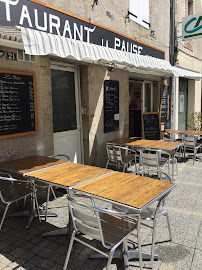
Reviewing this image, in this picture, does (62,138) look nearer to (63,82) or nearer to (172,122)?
(63,82)

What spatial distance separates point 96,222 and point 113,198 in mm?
319

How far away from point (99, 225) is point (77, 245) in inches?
46.6

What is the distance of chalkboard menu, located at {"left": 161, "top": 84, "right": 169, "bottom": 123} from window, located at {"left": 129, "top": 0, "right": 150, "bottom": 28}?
243cm

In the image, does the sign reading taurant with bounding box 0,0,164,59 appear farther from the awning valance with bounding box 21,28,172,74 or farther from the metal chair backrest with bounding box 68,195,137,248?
the metal chair backrest with bounding box 68,195,137,248

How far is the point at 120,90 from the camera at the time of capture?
23.7ft

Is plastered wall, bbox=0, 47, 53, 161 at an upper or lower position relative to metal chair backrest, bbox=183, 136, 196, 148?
upper

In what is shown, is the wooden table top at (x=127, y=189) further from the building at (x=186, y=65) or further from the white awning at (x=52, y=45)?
the building at (x=186, y=65)

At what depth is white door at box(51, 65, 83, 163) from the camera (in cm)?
545

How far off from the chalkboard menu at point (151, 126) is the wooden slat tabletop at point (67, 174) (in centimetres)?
489

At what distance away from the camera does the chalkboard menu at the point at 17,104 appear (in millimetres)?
4121

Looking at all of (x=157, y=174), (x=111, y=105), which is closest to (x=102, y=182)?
(x=157, y=174)

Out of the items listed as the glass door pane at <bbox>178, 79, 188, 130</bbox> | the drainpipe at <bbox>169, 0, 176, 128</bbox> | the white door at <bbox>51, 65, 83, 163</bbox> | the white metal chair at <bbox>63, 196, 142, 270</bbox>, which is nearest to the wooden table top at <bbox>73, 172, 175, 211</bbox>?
the white metal chair at <bbox>63, 196, 142, 270</bbox>

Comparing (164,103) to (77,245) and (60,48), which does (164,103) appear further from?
(77,245)

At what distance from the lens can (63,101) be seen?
5.62m
